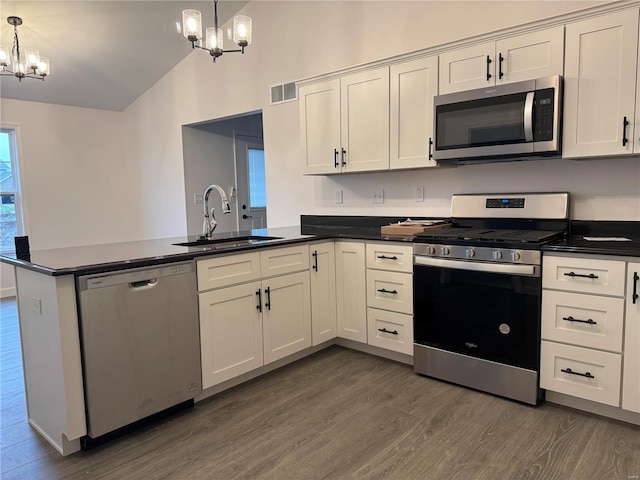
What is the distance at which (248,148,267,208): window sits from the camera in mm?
6293

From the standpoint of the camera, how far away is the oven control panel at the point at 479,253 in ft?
7.69

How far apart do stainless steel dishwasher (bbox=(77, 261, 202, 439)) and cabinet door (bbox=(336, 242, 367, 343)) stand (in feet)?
Result: 4.01

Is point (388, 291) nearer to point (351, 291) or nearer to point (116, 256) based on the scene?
point (351, 291)

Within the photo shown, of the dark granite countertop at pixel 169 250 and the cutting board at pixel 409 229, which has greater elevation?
the cutting board at pixel 409 229

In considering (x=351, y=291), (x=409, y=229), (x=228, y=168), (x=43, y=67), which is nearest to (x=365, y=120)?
(x=409, y=229)

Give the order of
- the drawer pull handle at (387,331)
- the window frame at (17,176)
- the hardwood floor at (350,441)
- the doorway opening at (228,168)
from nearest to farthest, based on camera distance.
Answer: the hardwood floor at (350,441) < the drawer pull handle at (387,331) < the window frame at (17,176) < the doorway opening at (228,168)

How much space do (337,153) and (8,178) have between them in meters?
4.57

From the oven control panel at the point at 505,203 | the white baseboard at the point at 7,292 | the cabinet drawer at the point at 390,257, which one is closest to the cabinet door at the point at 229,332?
the cabinet drawer at the point at 390,257

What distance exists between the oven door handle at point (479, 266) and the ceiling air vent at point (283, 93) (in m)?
2.26

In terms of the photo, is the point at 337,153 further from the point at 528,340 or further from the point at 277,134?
the point at 528,340

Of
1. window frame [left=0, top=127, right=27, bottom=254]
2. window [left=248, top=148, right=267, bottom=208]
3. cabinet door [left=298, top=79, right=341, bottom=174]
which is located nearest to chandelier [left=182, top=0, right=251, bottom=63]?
cabinet door [left=298, top=79, right=341, bottom=174]

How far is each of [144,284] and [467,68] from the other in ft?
7.65

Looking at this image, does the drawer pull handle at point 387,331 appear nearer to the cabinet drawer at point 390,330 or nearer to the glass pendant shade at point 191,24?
the cabinet drawer at point 390,330

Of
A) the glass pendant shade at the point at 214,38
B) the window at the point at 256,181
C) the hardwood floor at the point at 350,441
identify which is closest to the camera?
the hardwood floor at the point at 350,441
